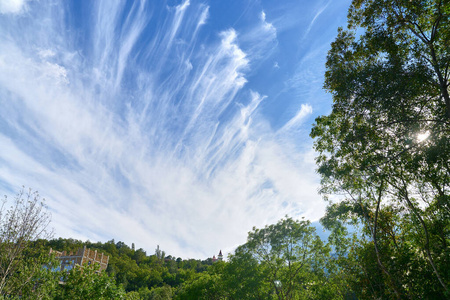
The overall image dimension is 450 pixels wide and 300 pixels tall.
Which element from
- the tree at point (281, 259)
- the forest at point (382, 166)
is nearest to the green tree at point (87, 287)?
the forest at point (382, 166)

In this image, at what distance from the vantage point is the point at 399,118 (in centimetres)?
1061

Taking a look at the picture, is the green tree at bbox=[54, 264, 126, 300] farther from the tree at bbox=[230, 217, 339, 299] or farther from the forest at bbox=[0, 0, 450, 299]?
the tree at bbox=[230, 217, 339, 299]

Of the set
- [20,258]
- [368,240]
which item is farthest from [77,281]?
[368,240]

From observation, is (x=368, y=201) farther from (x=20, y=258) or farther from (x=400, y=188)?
(x=20, y=258)

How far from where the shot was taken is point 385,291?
14344 millimetres

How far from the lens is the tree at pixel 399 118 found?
31.0 feet

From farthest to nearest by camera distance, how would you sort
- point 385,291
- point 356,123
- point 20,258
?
point 385,291
point 20,258
point 356,123

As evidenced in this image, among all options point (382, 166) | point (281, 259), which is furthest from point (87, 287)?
point (382, 166)

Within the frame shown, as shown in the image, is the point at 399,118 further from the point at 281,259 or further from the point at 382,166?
the point at 281,259

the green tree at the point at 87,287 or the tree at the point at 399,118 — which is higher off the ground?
the tree at the point at 399,118

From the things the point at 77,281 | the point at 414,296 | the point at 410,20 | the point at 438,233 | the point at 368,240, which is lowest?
the point at 414,296

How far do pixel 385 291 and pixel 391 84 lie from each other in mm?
11556

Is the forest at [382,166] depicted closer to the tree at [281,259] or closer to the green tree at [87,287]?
the green tree at [87,287]

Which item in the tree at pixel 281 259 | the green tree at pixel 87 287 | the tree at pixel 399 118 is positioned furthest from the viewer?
the tree at pixel 281 259
